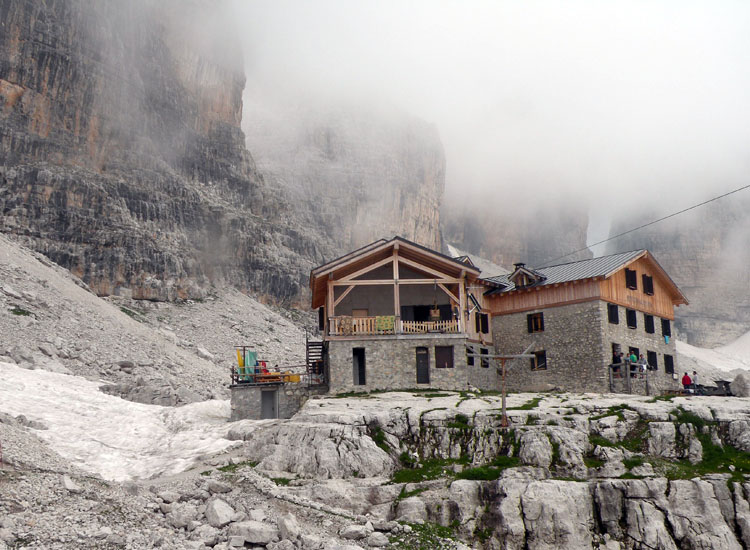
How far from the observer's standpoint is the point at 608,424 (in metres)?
29.1

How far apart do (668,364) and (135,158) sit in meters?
85.4

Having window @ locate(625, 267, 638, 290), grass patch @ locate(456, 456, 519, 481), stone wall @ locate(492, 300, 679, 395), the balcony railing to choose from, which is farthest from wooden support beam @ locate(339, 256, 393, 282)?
window @ locate(625, 267, 638, 290)

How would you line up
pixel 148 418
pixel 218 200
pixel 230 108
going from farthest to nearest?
1. pixel 230 108
2. pixel 218 200
3. pixel 148 418

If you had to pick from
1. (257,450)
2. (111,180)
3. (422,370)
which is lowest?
(257,450)

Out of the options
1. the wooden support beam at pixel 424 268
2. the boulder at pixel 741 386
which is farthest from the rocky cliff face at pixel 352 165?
the boulder at pixel 741 386

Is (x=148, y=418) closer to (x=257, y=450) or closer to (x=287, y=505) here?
(x=257, y=450)

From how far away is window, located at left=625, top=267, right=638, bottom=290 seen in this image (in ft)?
140

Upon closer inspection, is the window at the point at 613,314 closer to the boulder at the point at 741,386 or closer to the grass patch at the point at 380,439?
the boulder at the point at 741,386

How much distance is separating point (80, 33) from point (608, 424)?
102368 mm

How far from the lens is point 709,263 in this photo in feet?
627

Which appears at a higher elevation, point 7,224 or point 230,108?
point 230,108

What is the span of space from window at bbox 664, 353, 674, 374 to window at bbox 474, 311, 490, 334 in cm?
1115

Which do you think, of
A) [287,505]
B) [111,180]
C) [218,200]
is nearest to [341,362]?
[287,505]

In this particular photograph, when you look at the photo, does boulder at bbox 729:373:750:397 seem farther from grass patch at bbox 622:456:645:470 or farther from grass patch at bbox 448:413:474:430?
grass patch at bbox 448:413:474:430
